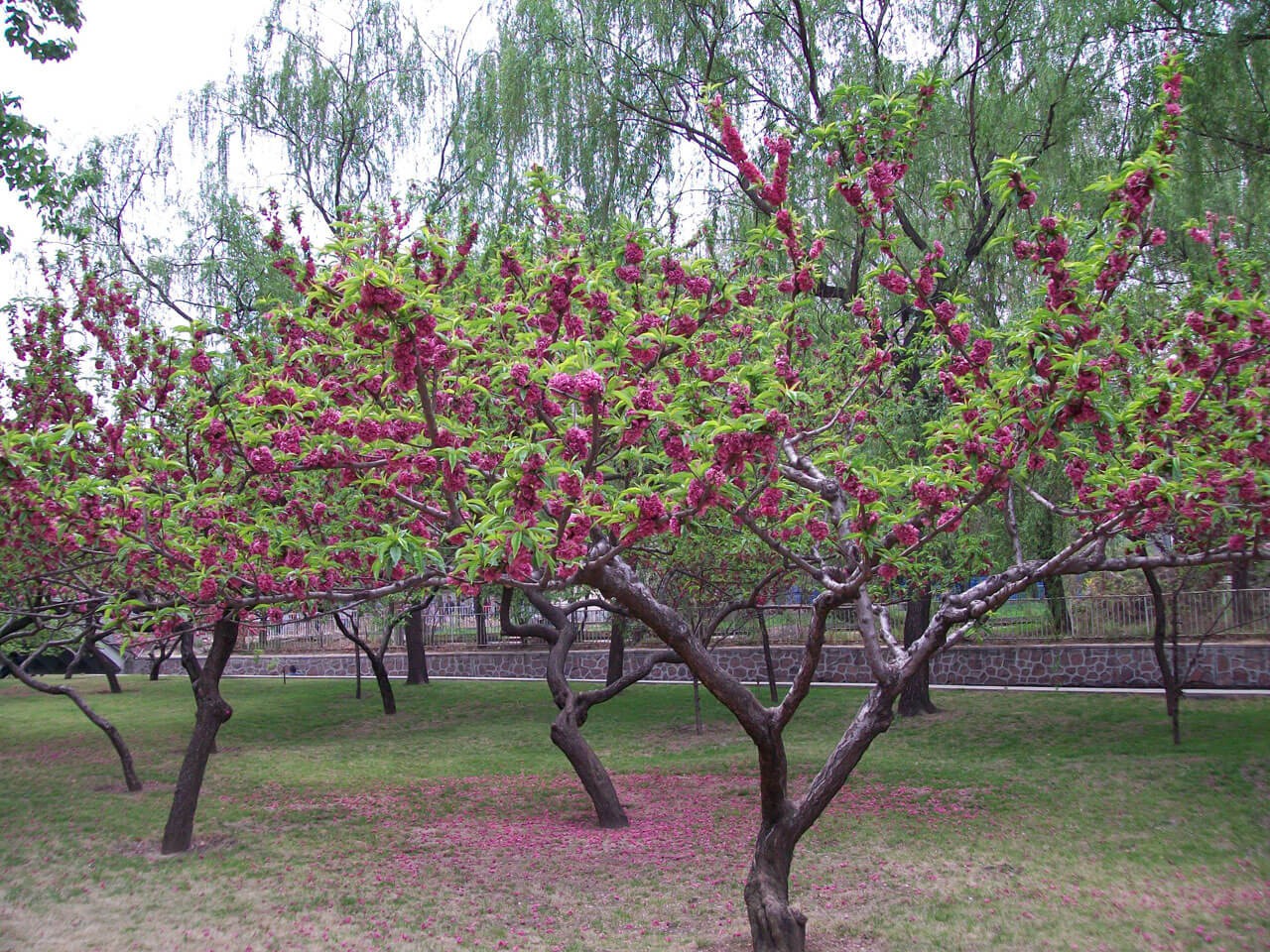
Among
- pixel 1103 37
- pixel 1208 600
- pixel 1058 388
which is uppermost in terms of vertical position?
pixel 1103 37

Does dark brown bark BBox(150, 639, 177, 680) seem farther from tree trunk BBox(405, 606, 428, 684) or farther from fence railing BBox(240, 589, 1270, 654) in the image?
tree trunk BBox(405, 606, 428, 684)

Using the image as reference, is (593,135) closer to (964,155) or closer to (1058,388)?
(964,155)

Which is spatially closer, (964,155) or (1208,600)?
(964,155)

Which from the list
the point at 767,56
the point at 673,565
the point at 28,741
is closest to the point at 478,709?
the point at 28,741

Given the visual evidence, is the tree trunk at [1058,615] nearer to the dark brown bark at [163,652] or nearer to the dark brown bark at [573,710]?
the dark brown bark at [573,710]

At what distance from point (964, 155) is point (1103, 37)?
2776 millimetres

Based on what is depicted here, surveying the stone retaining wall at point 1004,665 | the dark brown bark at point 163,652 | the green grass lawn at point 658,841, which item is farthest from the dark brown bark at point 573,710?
the stone retaining wall at point 1004,665

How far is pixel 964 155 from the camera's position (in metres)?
10.9

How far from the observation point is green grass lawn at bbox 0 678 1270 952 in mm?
5742

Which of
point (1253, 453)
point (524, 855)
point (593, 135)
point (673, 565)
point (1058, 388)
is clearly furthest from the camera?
point (593, 135)

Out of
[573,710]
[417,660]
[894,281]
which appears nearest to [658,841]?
[573,710]

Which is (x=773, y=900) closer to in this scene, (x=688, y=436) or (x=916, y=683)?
(x=688, y=436)

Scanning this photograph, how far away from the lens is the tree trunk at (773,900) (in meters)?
4.90

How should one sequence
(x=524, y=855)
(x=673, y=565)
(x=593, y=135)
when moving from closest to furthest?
(x=524, y=855), (x=673, y=565), (x=593, y=135)
